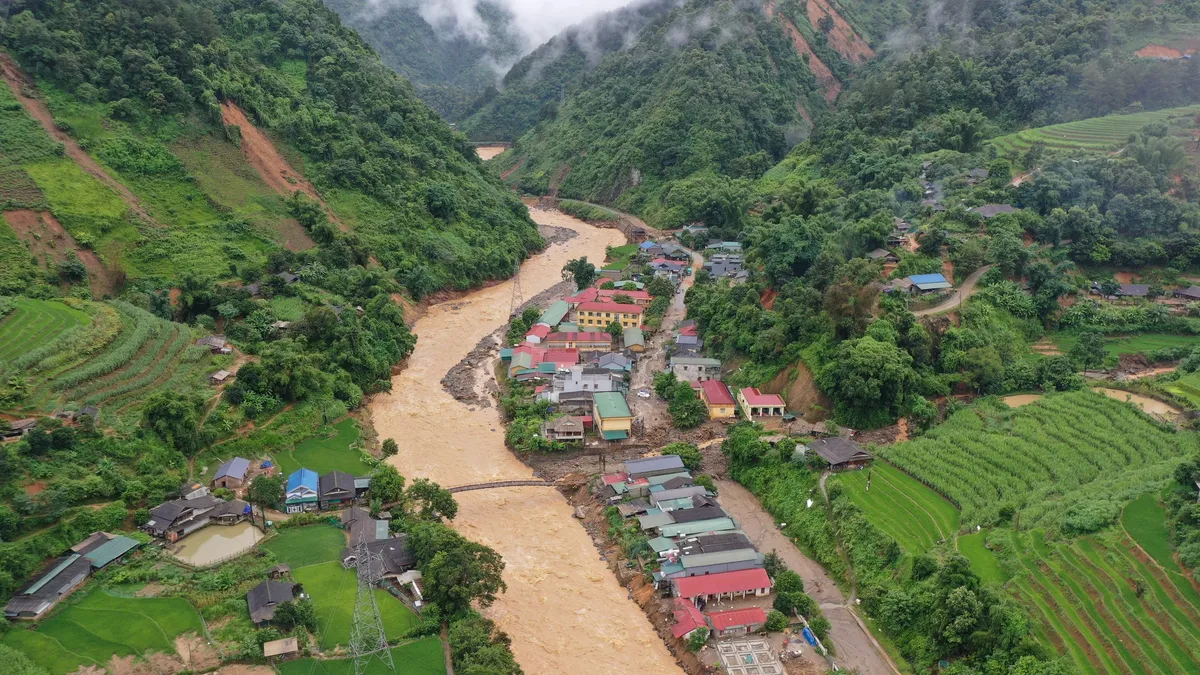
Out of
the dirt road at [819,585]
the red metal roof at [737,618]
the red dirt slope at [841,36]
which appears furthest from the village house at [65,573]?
the red dirt slope at [841,36]

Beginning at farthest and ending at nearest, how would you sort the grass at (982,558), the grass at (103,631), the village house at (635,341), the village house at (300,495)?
the village house at (635,341) < the village house at (300,495) < the grass at (982,558) < the grass at (103,631)

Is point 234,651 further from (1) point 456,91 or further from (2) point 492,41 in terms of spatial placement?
(2) point 492,41

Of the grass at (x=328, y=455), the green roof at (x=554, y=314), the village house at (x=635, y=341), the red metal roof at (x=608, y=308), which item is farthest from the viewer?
the green roof at (x=554, y=314)

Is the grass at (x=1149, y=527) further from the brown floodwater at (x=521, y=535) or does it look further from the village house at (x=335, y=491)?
the village house at (x=335, y=491)

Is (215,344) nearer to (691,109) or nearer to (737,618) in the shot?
(737,618)

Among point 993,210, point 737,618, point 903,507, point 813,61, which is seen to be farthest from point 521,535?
point 813,61

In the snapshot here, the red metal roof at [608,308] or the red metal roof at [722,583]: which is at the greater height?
the red metal roof at [608,308]
